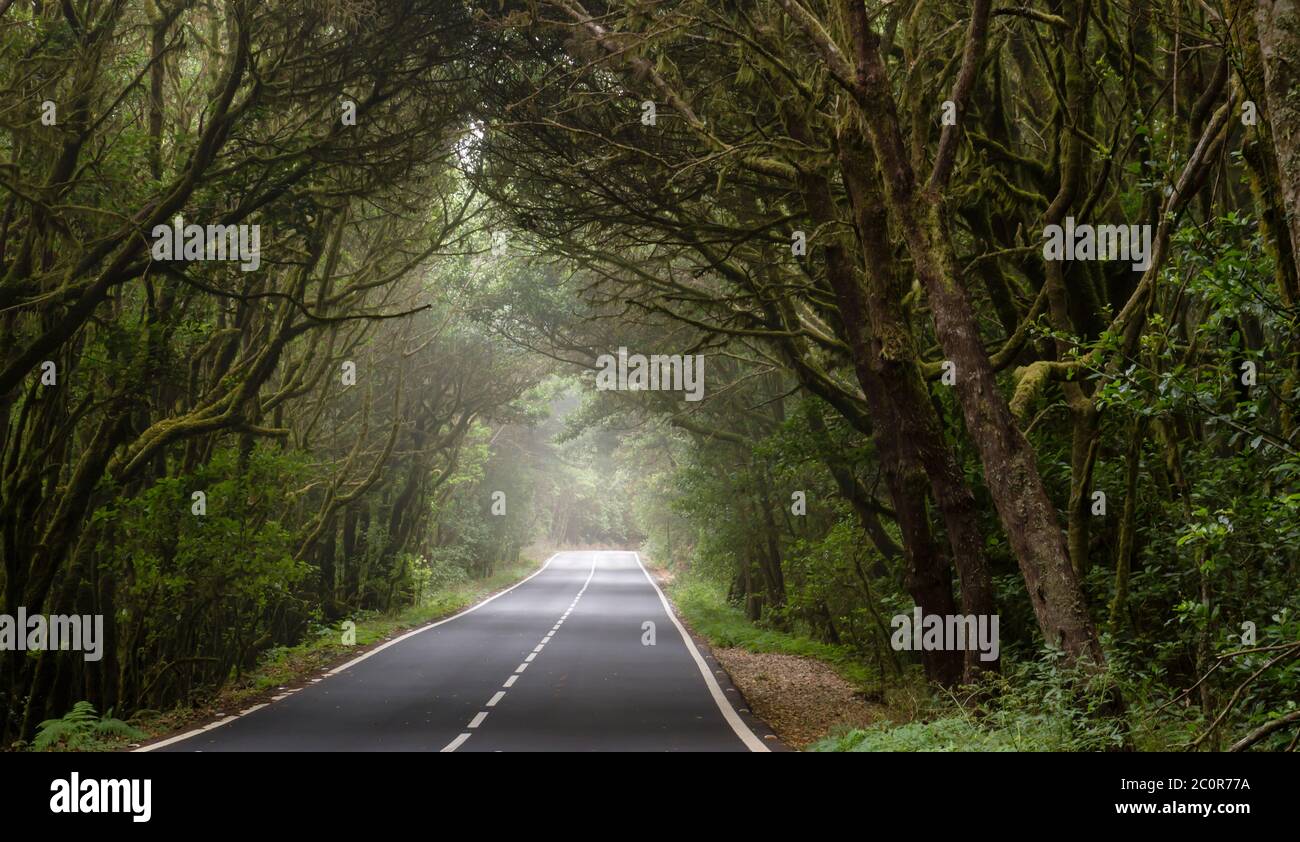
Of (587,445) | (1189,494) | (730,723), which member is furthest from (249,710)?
(587,445)

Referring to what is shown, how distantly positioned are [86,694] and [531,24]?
11.4 metres

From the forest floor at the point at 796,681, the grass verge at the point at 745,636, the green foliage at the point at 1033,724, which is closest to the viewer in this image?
the green foliage at the point at 1033,724

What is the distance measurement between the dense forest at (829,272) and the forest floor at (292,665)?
81cm

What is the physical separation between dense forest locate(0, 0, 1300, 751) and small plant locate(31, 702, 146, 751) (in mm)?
2324

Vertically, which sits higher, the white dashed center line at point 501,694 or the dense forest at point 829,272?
the dense forest at point 829,272

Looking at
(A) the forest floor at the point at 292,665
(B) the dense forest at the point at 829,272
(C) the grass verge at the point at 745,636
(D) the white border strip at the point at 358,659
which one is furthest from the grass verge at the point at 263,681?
(C) the grass verge at the point at 745,636

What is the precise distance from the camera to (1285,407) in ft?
25.3

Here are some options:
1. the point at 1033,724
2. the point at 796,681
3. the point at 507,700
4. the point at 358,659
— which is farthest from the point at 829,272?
the point at 358,659

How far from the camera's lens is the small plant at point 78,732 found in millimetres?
10781

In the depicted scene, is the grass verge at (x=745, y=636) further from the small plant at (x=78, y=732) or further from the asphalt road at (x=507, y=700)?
the small plant at (x=78, y=732)

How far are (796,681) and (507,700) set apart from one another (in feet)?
17.9

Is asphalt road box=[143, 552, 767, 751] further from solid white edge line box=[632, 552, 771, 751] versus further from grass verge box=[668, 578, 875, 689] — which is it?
grass verge box=[668, 578, 875, 689]

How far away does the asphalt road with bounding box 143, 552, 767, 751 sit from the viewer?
1109 cm

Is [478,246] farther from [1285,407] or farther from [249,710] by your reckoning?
[1285,407]
